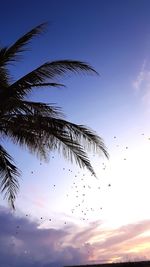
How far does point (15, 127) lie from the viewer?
42.0 feet

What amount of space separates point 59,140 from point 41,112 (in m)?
1.34

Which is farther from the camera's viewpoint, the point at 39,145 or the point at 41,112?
the point at 39,145

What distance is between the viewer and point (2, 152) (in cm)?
1438

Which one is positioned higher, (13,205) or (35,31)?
(35,31)

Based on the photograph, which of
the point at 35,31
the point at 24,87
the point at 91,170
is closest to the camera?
the point at 24,87

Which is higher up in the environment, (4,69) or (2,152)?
(4,69)

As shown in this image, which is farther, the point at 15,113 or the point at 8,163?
the point at 8,163

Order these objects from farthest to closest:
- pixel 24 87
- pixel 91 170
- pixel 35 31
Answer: pixel 91 170, pixel 35 31, pixel 24 87

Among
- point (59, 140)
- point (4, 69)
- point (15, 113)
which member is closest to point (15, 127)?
point (15, 113)

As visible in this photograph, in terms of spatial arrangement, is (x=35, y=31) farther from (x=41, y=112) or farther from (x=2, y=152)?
(x=2, y=152)

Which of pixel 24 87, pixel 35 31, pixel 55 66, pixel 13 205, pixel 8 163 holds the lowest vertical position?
pixel 13 205

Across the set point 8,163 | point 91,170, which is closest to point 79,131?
point 91,170

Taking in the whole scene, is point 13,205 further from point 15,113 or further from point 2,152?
point 15,113

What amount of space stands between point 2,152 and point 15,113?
7.48ft
